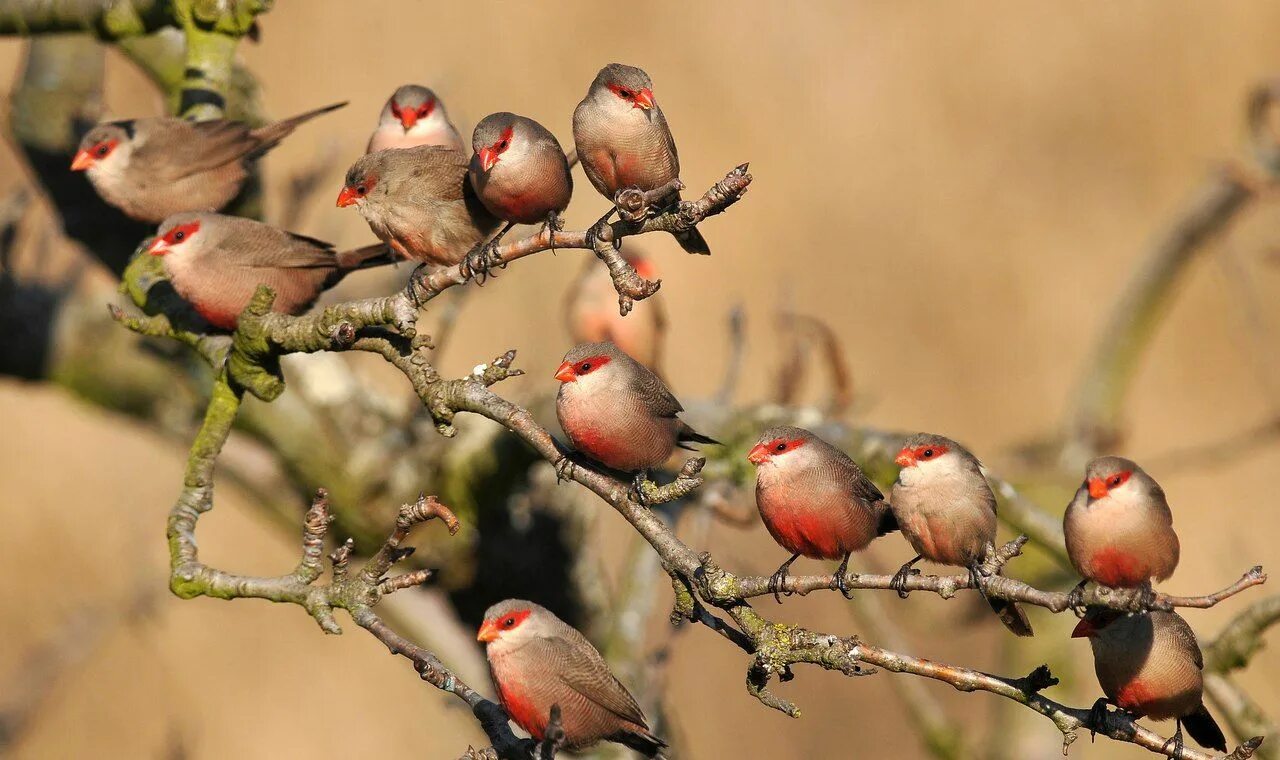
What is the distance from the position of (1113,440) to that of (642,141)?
16.0 ft

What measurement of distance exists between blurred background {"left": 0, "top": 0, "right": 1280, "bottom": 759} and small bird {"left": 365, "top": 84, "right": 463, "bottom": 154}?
3953mm

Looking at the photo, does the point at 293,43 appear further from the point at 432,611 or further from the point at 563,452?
the point at 563,452

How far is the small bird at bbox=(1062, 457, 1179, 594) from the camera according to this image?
336 cm

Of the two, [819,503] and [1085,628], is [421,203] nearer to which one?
[819,503]

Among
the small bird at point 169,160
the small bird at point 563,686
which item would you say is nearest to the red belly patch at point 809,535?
the small bird at point 563,686

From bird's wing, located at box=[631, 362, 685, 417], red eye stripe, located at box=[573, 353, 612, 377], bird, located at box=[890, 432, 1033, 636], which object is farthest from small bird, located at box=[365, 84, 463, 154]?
bird, located at box=[890, 432, 1033, 636]

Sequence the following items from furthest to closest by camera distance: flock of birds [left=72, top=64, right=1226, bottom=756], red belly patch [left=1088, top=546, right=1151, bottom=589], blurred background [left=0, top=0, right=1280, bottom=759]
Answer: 1. blurred background [left=0, top=0, right=1280, bottom=759]
2. flock of birds [left=72, top=64, right=1226, bottom=756]
3. red belly patch [left=1088, top=546, right=1151, bottom=589]

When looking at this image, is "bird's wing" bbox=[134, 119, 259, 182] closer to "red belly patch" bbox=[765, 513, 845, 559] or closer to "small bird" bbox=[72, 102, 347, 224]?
"small bird" bbox=[72, 102, 347, 224]

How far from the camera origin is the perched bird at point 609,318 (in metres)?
9.05

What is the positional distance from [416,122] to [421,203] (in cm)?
98

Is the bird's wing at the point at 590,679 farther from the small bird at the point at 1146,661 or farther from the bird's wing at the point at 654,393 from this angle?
the small bird at the point at 1146,661

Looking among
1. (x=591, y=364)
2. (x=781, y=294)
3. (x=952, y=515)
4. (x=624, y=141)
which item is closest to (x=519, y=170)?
(x=624, y=141)

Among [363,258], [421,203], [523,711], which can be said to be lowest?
[523,711]

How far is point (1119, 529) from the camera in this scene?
3.36 m
